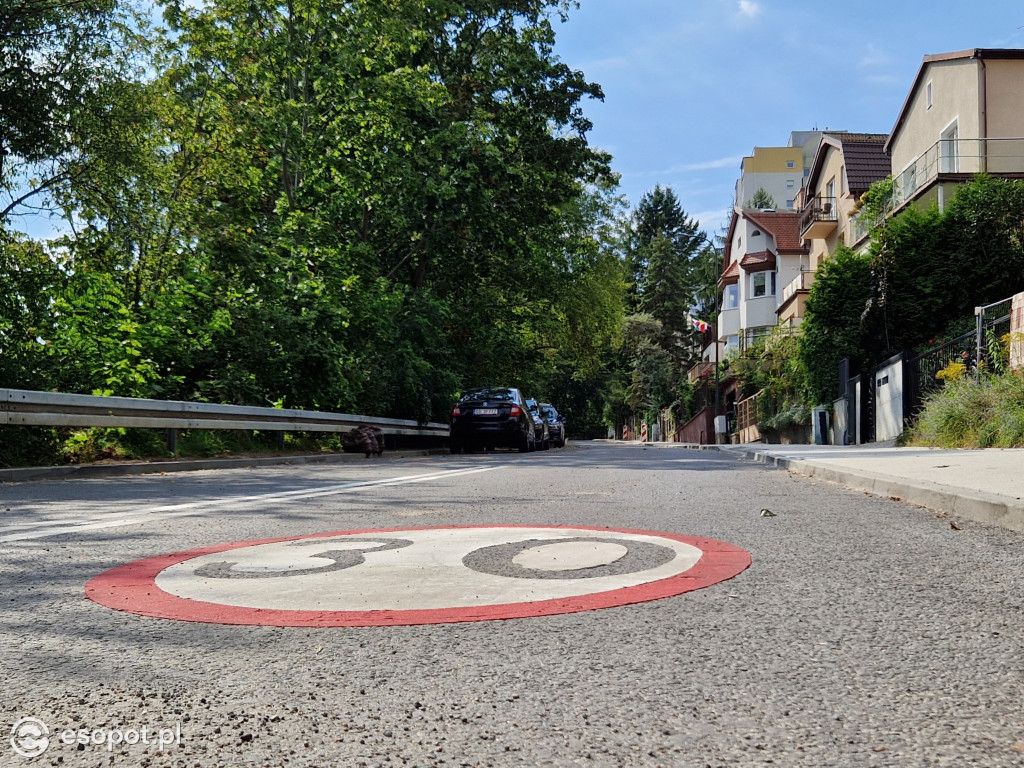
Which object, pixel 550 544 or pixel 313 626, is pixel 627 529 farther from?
pixel 313 626

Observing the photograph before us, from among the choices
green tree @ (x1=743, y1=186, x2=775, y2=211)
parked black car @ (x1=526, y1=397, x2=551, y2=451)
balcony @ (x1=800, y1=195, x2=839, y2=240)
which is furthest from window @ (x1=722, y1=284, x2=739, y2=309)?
parked black car @ (x1=526, y1=397, x2=551, y2=451)

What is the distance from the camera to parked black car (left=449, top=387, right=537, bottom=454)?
23.3 meters

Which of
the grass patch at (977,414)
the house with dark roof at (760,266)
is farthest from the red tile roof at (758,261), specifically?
the grass patch at (977,414)

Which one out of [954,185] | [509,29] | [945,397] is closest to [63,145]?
[509,29]

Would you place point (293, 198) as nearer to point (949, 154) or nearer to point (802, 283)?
point (949, 154)

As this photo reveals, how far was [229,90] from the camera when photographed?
22.8m

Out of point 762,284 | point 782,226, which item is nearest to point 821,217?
point 782,226

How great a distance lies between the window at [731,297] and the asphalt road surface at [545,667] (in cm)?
5598

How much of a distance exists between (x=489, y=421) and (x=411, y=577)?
1922 cm

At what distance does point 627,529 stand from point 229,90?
20.2 meters

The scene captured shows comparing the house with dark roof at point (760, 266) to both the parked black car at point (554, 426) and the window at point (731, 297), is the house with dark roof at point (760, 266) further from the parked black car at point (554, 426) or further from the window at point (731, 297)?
the parked black car at point (554, 426)

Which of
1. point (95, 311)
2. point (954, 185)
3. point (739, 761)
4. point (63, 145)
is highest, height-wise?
point (954, 185)

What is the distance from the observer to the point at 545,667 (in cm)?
273

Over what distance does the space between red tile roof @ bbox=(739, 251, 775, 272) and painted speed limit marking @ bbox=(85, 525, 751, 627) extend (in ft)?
165
